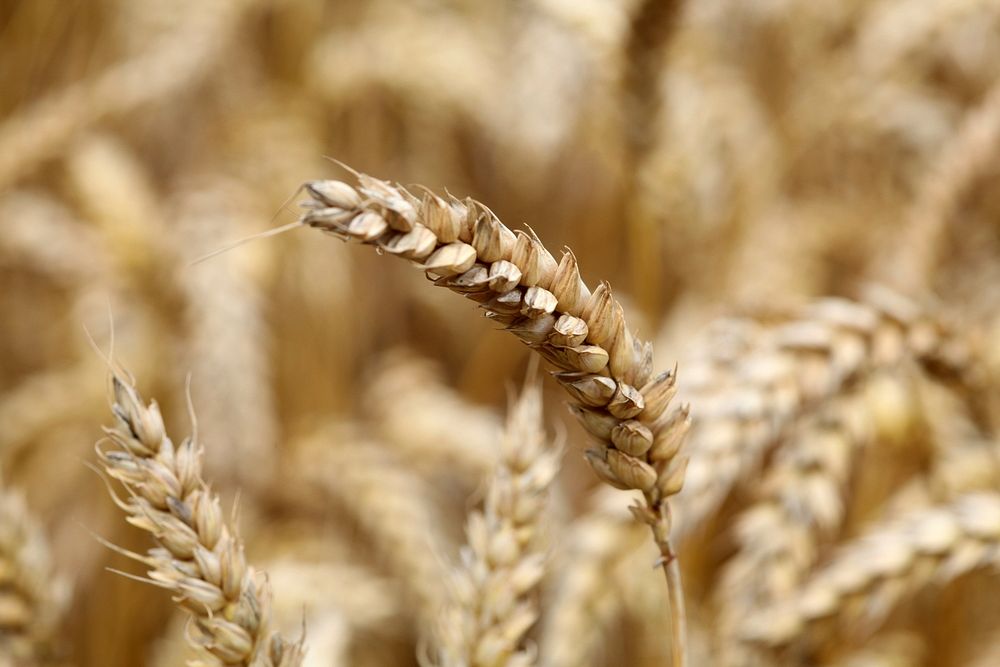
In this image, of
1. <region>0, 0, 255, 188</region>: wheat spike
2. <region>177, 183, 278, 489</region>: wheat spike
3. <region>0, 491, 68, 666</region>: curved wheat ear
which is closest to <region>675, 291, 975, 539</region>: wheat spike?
<region>0, 491, 68, 666</region>: curved wheat ear

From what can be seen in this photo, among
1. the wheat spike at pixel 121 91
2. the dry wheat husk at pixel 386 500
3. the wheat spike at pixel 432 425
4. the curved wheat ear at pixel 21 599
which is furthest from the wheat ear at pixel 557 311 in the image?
the wheat spike at pixel 121 91

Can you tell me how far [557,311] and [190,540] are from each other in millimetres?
222

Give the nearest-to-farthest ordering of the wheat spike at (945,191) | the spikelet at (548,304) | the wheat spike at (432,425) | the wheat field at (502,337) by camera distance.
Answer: the spikelet at (548,304) < the wheat field at (502,337) < the wheat spike at (945,191) < the wheat spike at (432,425)

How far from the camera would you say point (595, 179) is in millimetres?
1886

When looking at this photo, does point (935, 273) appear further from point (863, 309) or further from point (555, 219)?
point (555, 219)

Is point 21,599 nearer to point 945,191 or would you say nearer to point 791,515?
point 791,515

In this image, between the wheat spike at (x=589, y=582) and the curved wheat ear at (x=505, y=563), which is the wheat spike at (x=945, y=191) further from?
the curved wheat ear at (x=505, y=563)

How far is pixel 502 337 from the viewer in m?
1.55

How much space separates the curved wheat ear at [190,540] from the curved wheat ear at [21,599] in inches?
8.9

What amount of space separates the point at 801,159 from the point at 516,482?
141cm

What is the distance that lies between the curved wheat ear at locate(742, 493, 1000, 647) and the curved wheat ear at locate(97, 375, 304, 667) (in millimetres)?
431

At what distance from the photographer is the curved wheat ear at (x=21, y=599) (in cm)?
60

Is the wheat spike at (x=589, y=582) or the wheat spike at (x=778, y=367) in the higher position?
the wheat spike at (x=778, y=367)

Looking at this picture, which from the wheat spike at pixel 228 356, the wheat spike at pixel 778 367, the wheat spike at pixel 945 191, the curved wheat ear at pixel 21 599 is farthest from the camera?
the wheat spike at pixel 228 356
